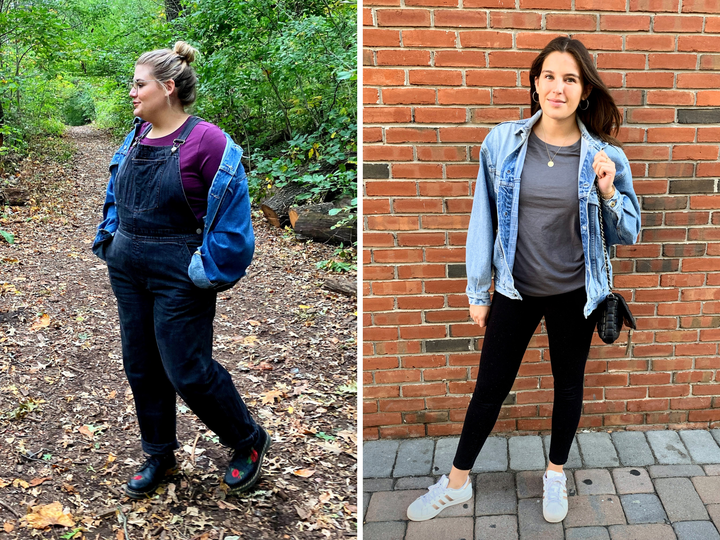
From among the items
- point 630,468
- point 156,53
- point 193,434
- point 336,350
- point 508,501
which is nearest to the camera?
point 156,53

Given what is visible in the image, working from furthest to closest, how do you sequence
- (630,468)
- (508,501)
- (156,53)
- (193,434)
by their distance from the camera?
(193,434) → (630,468) → (508,501) → (156,53)

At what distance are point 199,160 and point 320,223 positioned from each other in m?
4.40

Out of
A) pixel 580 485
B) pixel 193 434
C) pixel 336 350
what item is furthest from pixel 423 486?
pixel 336 350

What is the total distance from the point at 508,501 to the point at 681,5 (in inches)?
98.0

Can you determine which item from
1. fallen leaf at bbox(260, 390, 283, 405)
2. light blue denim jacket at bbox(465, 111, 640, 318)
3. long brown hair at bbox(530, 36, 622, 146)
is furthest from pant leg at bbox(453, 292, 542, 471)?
fallen leaf at bbox(260, 390, 283, 405)

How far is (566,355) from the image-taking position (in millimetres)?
2646

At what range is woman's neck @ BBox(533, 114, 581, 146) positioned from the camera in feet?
8.22

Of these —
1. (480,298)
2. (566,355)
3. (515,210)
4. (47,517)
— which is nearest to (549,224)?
(515,210)

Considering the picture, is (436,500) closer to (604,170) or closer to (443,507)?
(443,507)

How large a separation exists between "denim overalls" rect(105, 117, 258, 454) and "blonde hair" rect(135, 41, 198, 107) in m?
0.13

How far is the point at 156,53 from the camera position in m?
2.43

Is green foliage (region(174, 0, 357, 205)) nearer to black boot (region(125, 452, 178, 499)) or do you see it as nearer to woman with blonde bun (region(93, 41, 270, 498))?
woman with blonde bun (region(93, 41, 270, 498))

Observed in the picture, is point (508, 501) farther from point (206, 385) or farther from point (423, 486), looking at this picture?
point (206, 385)

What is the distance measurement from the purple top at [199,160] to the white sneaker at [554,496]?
1980 mm
